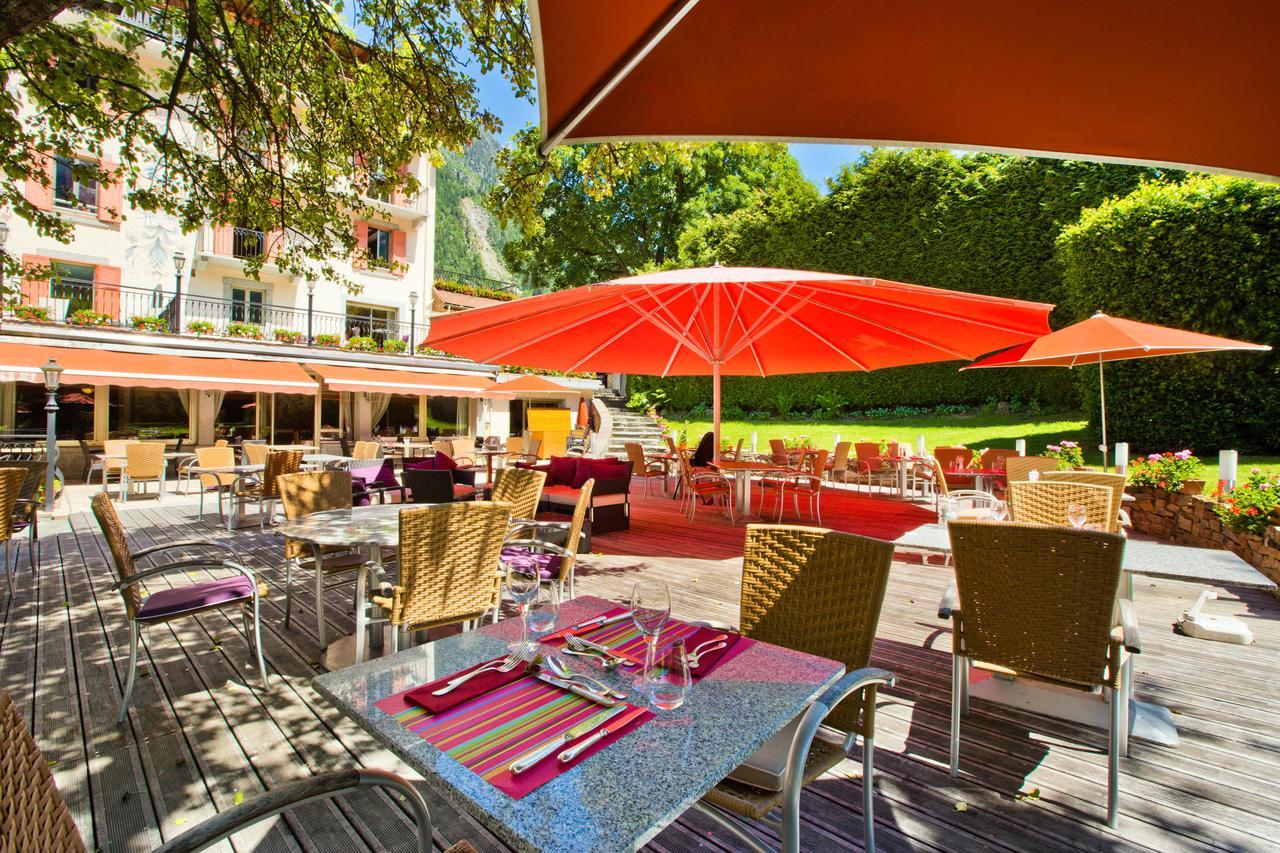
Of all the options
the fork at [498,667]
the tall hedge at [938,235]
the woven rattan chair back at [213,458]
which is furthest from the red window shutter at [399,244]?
the fork at [498,667]

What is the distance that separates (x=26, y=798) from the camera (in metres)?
0.94

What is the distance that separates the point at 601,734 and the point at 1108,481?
16.7 feet

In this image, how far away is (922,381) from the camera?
16.9 metres

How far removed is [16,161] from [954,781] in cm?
837

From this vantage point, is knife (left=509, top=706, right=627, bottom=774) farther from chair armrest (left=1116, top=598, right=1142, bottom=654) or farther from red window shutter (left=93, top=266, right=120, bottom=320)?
red window shutter (left=93, top=266, right=120, bottom=320)

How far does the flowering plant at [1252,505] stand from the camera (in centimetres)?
500

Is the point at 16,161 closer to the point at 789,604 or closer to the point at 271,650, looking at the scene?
the point at 271,650

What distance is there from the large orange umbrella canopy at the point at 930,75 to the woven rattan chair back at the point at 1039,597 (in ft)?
4.57

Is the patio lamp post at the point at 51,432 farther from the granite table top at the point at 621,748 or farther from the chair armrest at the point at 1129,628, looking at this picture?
the chair armrest at the point at 1129,628

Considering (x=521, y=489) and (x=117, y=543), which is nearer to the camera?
(x=117, y=543)

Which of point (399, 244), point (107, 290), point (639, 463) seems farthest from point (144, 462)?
point (399, 244)

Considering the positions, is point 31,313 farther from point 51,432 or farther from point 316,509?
point 316,509

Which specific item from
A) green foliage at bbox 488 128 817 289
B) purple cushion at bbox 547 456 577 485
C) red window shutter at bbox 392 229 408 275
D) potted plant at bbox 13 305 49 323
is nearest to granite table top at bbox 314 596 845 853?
purple cushion at bbox 547 456 577 485

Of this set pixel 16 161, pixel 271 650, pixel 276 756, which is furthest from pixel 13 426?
pixel 276 756
